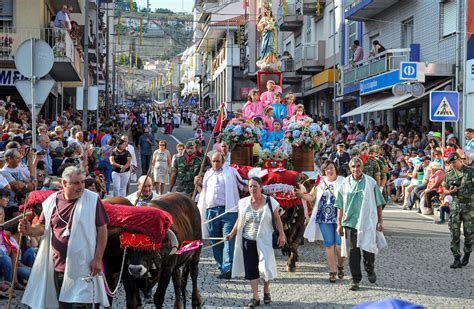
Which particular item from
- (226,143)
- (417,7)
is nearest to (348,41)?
(417,7)

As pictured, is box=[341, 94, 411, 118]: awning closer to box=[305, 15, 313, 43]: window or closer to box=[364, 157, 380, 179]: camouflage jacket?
box=[364, 157, 380, 179]: camouflage jacket

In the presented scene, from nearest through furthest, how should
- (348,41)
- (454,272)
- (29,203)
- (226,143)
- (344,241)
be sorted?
(29,203) → (344,241) → (454,272) → (226,143) → (348,41)

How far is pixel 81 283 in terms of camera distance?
6.68m

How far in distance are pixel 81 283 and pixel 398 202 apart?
17.5m

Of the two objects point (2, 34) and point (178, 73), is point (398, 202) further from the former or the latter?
point (178, 73)

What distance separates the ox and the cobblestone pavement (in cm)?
81

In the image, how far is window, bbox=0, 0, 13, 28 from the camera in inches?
1069

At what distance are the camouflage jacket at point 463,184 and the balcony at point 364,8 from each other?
753 inches

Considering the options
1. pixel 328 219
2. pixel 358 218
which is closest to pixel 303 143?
pixel 328 219

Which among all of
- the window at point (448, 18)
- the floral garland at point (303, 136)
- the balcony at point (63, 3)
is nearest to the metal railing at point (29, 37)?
the balcony at point (63, 3)

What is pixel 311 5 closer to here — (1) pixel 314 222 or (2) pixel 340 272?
(1) pixel 314 222

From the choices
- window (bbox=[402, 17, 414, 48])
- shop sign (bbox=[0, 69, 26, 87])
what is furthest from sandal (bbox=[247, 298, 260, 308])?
window (bbox=[402, 17, 414, 48])

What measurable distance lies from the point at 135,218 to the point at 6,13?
22.1 m

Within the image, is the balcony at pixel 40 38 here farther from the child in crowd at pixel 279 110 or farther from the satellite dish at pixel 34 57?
the satellite dish at pixel 34 57
